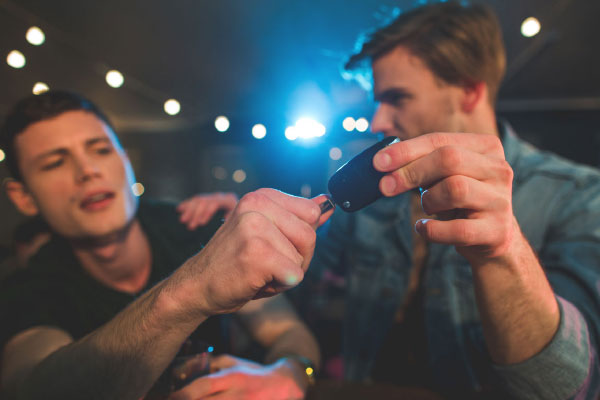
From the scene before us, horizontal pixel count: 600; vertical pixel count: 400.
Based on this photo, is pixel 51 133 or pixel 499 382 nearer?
pixel 499 382

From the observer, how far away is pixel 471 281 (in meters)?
1.62

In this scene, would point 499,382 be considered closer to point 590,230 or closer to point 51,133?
point 590,230

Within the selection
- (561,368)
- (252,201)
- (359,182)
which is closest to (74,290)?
(252,201)

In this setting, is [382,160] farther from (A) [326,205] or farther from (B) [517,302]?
(B) [517,302]

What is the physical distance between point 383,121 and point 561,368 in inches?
57.6

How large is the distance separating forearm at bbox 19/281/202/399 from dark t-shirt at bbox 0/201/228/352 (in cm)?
27

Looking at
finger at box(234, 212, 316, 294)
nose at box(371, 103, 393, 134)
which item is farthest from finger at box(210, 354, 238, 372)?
nose at box(371, 103, 393, 134)

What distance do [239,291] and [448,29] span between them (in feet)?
7.13

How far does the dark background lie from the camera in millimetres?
3010

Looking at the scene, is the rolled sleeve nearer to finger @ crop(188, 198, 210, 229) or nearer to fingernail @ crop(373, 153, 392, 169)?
fingernail @ crop(373, 153, 392, 169)

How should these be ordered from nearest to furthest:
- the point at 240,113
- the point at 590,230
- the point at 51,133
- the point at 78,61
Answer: the point at 590,230 → the point at 51,133 → the point at 78,61 → the point at 240,113

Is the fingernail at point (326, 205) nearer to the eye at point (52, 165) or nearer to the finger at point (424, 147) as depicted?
the finger at point (424, 147)

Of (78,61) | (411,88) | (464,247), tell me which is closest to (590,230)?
(464,247)

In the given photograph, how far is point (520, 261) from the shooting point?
848 mm
